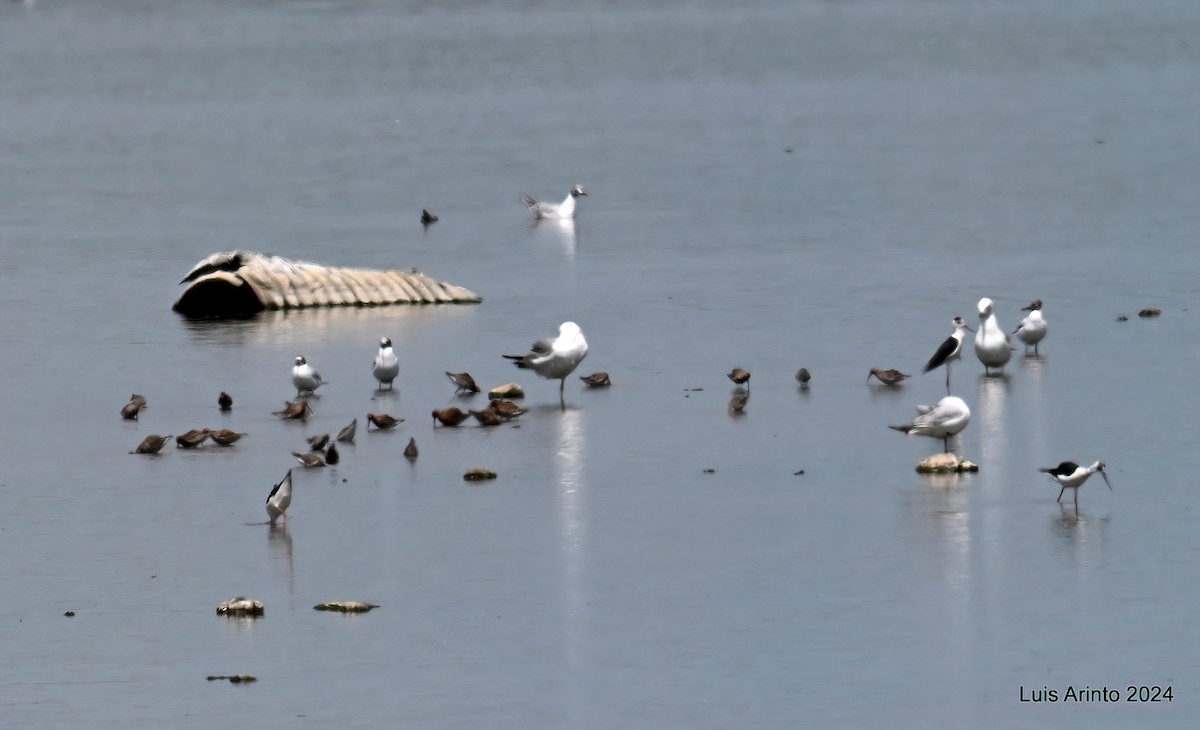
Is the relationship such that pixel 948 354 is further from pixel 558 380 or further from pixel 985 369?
pixel 558 380

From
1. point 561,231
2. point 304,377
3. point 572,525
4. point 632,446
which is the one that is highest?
point 561,231

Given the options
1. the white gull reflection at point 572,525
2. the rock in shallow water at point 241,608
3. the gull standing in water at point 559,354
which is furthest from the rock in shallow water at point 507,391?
the rock in shallow water at point 241,608

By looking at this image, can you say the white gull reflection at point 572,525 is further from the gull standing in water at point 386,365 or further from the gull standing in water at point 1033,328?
the gull standing in water at point 1033,328

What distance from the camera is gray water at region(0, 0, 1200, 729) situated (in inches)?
512

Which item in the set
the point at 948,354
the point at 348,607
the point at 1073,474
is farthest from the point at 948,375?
the point at 348,607

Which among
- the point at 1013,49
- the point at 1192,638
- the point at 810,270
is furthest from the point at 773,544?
the point at 1013,49

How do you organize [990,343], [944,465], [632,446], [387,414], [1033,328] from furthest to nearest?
[1033,328] → [990,343] → [387,414] → [632,446] → [944,465]

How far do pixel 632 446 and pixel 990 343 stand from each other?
15.3ft

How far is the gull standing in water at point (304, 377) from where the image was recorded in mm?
21719

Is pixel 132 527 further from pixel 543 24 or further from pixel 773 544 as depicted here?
pixel 543 24

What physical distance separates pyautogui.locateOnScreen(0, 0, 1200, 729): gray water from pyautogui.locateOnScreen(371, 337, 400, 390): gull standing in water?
48 centimetres

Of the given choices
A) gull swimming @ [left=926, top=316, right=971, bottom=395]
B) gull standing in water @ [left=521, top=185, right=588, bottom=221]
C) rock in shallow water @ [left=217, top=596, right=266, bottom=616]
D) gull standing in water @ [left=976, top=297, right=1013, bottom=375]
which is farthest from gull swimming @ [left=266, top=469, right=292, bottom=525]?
gull standing in water @ [left=521, top=185, right=588, bottom=221]

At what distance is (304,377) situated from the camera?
21.8 m

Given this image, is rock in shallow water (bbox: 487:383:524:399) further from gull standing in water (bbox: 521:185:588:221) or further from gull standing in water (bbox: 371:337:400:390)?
gull standing in water (bbox: 521:185:588:221)
